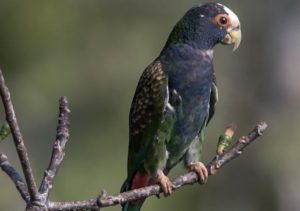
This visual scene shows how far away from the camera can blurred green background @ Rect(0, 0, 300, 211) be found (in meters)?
11.7

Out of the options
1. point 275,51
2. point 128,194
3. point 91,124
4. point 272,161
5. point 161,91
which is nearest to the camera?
point 128,194

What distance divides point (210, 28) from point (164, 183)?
41.6 inches

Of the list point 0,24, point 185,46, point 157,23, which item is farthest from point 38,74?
point 185,46

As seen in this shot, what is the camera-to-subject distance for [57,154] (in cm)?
357

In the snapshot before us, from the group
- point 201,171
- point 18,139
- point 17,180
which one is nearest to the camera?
point 18,139

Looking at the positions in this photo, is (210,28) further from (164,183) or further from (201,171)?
(164,183)

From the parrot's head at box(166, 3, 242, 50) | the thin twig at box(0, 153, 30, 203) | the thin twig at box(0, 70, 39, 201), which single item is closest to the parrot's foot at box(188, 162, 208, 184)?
the parrot's head at box(166, 3, 242, 50)

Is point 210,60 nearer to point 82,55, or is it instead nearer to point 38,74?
point 38,74

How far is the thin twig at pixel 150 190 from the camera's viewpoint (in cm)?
349

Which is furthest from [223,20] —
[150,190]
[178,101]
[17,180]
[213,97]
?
[17,180]

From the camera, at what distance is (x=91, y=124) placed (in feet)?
39.7

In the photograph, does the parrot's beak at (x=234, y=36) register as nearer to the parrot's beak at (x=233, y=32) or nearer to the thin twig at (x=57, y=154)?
the parrot's beak at (x=233, y=32)

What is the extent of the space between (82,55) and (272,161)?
3.75m

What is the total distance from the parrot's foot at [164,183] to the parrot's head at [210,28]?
85 cm
